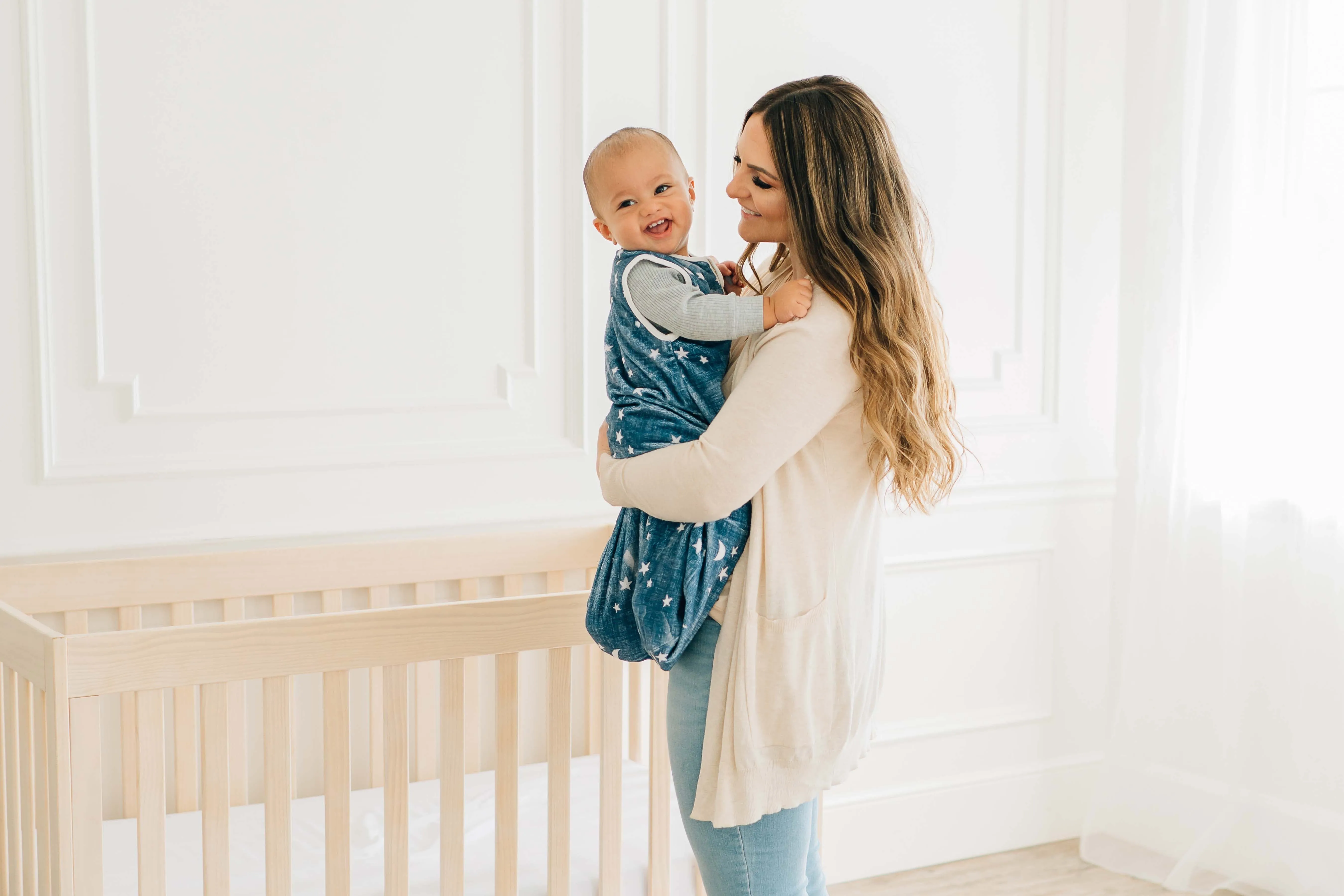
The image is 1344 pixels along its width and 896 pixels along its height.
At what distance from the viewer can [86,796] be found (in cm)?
123

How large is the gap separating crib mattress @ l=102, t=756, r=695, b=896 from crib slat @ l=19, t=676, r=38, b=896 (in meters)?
0.15

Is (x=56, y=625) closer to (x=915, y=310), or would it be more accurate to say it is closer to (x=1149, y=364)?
(x=915, y=310)

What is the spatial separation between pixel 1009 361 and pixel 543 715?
1303 millimetres

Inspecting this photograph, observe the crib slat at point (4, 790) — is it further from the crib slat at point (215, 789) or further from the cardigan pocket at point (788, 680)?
the cardigan pocket at point (788, 680)

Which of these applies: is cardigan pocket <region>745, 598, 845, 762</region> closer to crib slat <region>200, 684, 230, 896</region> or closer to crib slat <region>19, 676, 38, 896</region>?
crib slat <region>200, 684, 230, 896</region>

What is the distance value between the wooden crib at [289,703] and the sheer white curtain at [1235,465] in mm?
1254

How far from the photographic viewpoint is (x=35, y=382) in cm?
179

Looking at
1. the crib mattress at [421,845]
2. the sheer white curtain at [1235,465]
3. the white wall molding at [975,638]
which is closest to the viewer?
the crib mattress at [421,845]

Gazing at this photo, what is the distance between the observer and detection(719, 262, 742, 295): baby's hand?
4.65 ft

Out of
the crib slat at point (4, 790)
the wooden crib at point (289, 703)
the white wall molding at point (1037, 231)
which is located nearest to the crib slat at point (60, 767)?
the wooden crib at point (289, 703)

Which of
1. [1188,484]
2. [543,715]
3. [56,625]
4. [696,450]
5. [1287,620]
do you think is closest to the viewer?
[696,450]

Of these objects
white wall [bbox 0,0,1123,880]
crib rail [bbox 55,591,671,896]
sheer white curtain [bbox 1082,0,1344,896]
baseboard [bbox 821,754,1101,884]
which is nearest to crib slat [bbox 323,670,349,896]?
crib rail [bbox 55,591,671,896]

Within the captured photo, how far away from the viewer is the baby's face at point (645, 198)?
1336mm

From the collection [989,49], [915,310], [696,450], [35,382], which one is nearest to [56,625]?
[35,382]
